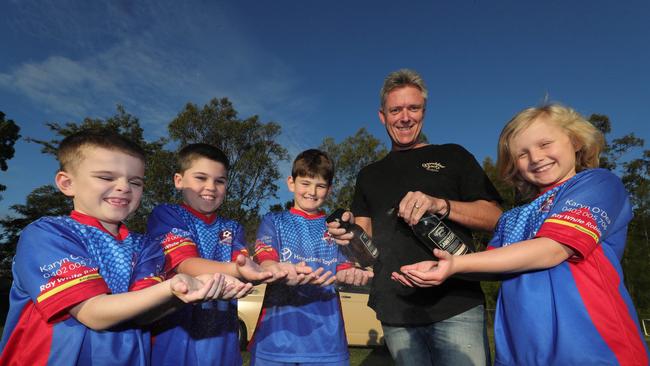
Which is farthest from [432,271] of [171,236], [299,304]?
[171,236]

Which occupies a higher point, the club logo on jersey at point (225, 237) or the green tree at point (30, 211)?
the green tree at point (30, 211)

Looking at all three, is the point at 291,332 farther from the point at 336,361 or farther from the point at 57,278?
the point at 57,278

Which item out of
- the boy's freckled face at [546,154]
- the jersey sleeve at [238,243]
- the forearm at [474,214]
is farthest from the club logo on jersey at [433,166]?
the jersey sleeve at [238,243]

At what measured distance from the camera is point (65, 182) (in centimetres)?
214

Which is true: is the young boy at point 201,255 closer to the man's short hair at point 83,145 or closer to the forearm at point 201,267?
the forearm at point 201,267

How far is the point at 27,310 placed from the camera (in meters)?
1.87

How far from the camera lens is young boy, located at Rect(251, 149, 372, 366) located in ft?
9.07

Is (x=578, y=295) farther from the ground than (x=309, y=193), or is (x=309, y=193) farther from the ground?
(x=309, y=193)

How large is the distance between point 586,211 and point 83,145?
2566 mm

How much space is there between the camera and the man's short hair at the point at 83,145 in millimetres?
2139

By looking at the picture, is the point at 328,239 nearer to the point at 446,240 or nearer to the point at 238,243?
the point at 238,243

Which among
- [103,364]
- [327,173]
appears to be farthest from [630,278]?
[103,364]

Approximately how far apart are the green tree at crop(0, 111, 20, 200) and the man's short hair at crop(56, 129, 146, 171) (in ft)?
73.5

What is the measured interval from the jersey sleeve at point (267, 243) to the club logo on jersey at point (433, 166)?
128cm
